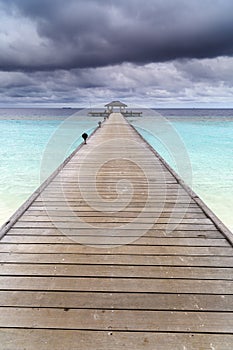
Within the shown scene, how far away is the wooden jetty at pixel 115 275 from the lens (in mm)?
1359

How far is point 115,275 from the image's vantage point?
1.81 m

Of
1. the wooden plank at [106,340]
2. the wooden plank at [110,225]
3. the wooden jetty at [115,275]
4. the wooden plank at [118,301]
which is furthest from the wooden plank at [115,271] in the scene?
the wooden plank at [110,225]

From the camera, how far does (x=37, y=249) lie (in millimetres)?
2146

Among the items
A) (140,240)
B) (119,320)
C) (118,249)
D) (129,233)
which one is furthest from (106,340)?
(129,233)

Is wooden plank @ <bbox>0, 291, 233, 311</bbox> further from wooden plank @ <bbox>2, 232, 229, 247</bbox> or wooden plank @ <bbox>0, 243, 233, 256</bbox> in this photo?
wooden plank @ <bbox>2, 232, 229, 247</bbox>

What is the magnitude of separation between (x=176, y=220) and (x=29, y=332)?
5.57 feet

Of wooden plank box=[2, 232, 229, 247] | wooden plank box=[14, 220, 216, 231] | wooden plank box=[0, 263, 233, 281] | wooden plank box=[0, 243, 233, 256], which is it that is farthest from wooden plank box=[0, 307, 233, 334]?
wooden plank box=[14, 220, 216, 231]

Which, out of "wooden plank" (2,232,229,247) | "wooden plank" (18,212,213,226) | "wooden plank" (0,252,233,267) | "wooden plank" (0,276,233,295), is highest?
"wooden plank" (0,276,233,295)

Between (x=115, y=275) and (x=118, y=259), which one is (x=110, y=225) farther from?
(x=115, y=275)

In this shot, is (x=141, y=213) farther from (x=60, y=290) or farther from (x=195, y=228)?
(x=60, y=290)

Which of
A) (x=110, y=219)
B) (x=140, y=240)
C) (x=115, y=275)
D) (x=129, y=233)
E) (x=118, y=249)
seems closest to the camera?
(x=115, y=275)

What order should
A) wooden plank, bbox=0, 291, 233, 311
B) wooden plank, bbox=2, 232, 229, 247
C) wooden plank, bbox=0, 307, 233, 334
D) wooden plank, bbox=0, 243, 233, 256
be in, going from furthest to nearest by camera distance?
wooden plank, bbox=2, 232, 229, 247, wooden plank, bbox=0, 243, 233, 256, wooden plank, bbox=0, 291, 233, 311, wooden plank, bbox=0, 307, 233, 334

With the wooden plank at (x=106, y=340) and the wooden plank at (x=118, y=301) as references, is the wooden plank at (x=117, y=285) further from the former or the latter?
the wooden plank at (x=106, y=340)

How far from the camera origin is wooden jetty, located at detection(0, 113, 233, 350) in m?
1.36
